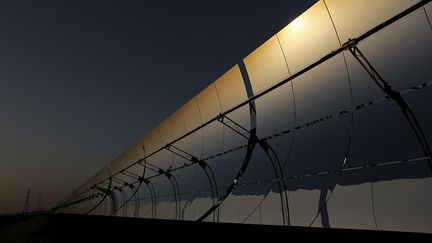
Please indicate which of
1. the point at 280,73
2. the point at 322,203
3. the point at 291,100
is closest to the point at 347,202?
the point at 322,203

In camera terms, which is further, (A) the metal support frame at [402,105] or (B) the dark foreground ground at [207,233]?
(A) the metal support frame at [402,105]

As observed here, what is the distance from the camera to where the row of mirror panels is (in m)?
6.96

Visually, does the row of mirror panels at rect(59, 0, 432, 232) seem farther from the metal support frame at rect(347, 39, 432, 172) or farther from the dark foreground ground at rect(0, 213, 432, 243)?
the dark foreground ground at rect(0, 213, 432, 243)

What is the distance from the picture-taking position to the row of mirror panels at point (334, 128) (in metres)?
6.96

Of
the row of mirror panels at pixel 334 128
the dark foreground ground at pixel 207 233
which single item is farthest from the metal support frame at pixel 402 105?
the dark foreground ground at pixel 207 233

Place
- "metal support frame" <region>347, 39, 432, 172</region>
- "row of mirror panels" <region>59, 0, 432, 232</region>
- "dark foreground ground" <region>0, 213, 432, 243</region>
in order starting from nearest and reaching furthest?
"dark foreground ground" <region>0, 213, 432, 243</region>
"metal support frame" <region>347, 39, 432, 172</region>
"row of mirror panels" <region>59, 0, 432, 232</region>

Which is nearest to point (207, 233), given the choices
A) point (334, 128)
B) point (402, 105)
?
point (402, 105)

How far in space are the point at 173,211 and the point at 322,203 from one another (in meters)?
11.5

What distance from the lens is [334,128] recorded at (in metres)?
8.76

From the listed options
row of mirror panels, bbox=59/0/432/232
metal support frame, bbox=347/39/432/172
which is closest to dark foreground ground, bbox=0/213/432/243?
row of mirror panels, bbox=59/0/432/232

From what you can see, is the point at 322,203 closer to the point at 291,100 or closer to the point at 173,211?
the point at 291,100

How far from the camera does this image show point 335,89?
8.74 meters

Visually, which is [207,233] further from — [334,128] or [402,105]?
[334,128]

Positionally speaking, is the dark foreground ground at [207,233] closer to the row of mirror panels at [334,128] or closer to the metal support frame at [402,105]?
the row of mirror panels at [334,128]
